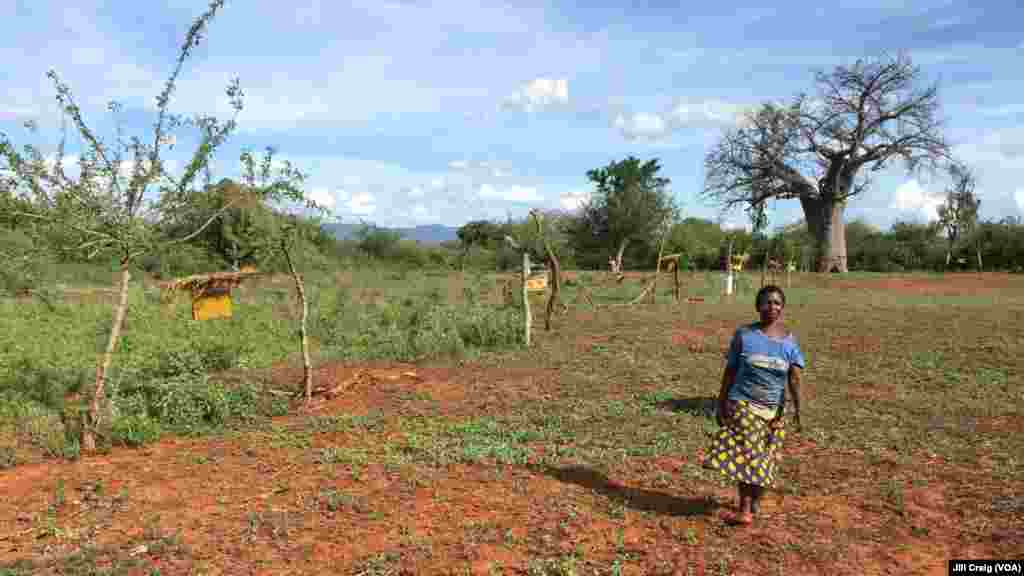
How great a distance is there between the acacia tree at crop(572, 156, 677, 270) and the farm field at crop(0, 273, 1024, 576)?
2438cm

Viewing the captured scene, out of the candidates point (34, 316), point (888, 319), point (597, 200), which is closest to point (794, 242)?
point (597, 200)

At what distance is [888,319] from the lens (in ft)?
40.7

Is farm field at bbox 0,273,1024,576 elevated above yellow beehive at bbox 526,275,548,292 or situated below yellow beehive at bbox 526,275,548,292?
below

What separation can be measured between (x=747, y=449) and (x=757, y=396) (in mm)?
279

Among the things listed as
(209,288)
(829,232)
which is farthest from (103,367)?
(829,232)

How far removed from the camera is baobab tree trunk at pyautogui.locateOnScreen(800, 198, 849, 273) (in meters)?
28.6

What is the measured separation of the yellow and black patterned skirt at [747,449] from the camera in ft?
12.0

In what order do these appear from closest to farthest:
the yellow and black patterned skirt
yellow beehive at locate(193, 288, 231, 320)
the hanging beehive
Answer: the yellow and black patterned skirt → the hanging beehive → yellow beehive at locate(193, 288, 231, 320)

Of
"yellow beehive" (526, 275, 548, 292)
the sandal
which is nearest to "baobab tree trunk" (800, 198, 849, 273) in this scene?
"yellow beehive" (526, 275, 548, 292)

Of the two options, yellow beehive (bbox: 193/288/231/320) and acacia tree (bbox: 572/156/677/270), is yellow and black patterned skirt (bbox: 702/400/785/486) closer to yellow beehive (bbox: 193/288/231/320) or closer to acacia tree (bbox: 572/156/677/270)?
yellow beehive (bbox: 193/288/231/320)

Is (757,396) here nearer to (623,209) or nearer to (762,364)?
(762,364)

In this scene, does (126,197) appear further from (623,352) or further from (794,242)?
(794,242)

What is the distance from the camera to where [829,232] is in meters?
28.7

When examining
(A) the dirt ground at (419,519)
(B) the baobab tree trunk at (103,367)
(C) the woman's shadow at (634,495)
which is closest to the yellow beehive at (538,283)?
(A) the dirt ground at (419,519)
